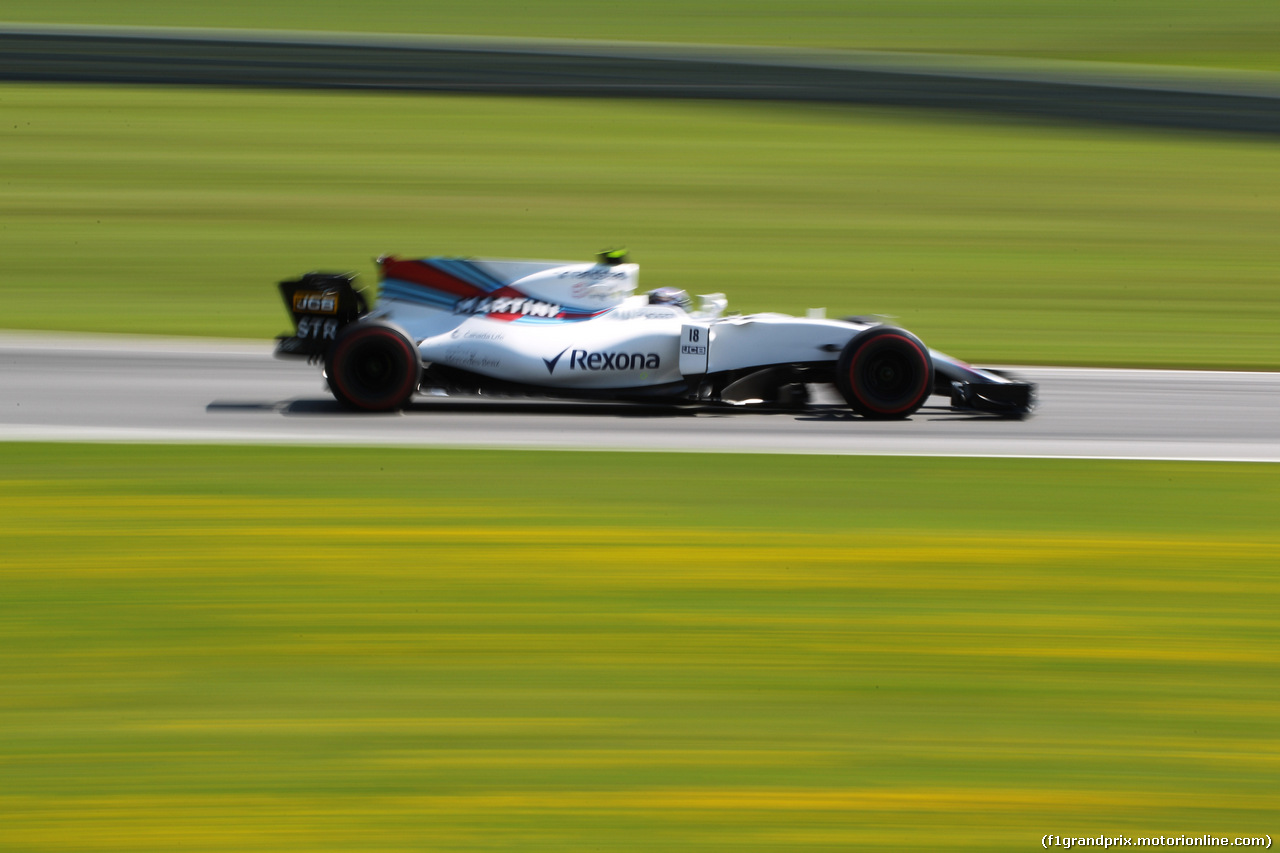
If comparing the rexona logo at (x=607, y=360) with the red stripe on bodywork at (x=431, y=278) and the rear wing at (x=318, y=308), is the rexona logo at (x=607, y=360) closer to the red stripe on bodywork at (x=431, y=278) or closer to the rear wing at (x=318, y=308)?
the red stripe on bodywork at (x=431, y=278)

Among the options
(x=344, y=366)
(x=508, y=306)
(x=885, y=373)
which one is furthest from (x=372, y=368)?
(x=885, y=373)

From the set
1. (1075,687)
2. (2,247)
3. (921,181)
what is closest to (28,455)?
(1075,687)

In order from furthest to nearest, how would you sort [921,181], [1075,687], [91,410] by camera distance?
[921,181]
[91,410]
[1075,687]

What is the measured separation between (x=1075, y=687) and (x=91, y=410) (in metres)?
7.48

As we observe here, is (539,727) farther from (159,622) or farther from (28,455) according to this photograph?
(28,455)

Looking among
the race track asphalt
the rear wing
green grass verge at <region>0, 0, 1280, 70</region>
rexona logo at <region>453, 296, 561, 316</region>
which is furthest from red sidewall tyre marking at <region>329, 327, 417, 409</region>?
green grass verge at <region>0, 0, 1280, 70</region>

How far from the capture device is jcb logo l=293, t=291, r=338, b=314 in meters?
10.3

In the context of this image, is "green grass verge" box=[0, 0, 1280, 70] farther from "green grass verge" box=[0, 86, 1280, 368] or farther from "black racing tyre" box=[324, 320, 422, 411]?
"black racing tyre" box=[324, 320, 422, 411]

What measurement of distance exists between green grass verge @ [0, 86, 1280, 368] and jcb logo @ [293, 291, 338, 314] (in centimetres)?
368

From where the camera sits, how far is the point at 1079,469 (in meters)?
8.60

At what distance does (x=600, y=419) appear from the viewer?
10055mm

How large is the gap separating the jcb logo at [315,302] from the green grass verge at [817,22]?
2012 cm

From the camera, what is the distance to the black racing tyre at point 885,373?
387 inches

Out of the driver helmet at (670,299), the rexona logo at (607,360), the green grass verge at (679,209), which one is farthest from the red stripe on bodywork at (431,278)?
the green grass verge at (679,209)
